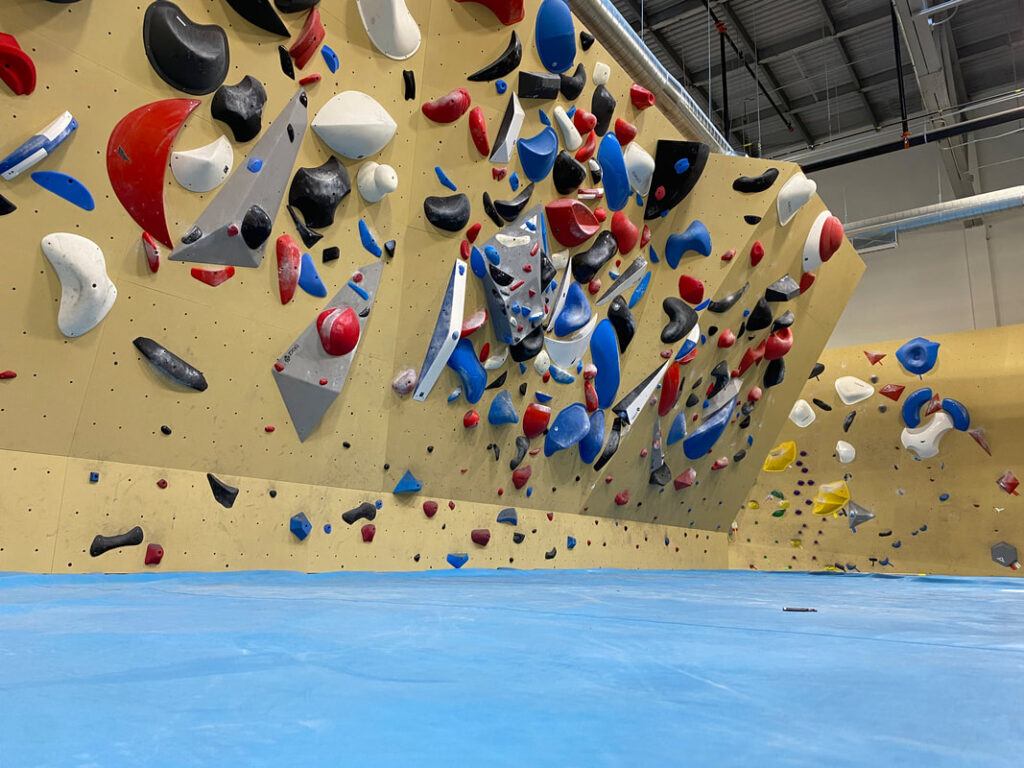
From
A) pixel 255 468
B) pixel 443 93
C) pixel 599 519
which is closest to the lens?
pixel 255 468

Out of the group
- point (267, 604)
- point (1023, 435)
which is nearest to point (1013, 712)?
point (267, 604)

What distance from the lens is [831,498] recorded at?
980 cm

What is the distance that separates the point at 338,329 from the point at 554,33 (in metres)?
1.97

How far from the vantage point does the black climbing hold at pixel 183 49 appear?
105 inches

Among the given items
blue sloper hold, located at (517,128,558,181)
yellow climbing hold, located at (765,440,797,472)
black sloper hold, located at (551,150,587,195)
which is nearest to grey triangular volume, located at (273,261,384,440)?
blue sloper hold, located at (517,128,558,181)

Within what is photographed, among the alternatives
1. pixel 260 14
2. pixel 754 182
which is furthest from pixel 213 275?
pixel 754 182

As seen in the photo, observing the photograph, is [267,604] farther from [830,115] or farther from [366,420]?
[830,115]

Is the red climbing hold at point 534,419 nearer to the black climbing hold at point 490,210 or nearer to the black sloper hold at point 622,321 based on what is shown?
the black sloper hold at point 622,321

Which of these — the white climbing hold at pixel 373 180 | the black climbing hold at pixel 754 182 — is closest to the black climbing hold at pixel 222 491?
the white climbing hold at pixel 373 180

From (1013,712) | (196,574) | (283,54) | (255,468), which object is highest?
(283,54)

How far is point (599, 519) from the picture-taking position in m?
5.87

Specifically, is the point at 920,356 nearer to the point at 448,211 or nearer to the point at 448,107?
the point at 448,211

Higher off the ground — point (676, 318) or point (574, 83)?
point (574, 83)

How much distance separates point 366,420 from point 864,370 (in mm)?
8136
